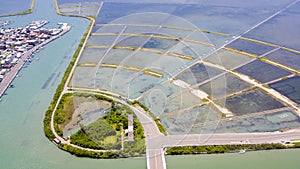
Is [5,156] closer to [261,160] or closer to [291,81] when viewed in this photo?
[261,160]

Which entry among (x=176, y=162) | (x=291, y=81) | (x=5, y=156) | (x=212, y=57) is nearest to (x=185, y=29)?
(x=212, y=57)

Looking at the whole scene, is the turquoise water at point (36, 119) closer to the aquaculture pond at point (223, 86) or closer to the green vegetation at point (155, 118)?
the green vegetation at point (155, 118)

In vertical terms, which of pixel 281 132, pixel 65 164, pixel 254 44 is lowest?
pixel 65 164

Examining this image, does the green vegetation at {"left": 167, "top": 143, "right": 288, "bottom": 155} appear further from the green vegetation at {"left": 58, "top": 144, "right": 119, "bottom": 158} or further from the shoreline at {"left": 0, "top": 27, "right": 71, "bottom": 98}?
the shoreline at {"left": 0, "top": 27, "right": 71, "bottom": 98}

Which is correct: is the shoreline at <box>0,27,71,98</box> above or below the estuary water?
above

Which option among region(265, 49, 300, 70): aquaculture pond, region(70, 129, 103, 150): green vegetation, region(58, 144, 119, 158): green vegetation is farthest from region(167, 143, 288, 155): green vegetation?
region(265, 49, 300, 70): aquaculture pond

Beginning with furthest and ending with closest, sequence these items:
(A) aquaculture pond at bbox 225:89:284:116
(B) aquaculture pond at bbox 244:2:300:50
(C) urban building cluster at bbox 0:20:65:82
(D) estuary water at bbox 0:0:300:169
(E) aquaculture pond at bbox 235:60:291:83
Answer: (B) aquaculture pond at bbox 244:2:300:50 → (C) urban building cluster at bbox 0:20:65:82 → (E) aquaculture pond at bbox 235:60:291:83 → (A) aquaculture pond at bbox 225:89:284:116 → (D) estuary water at bbox 0:0:300:169

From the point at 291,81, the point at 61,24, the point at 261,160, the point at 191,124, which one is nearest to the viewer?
the point at 261,160
